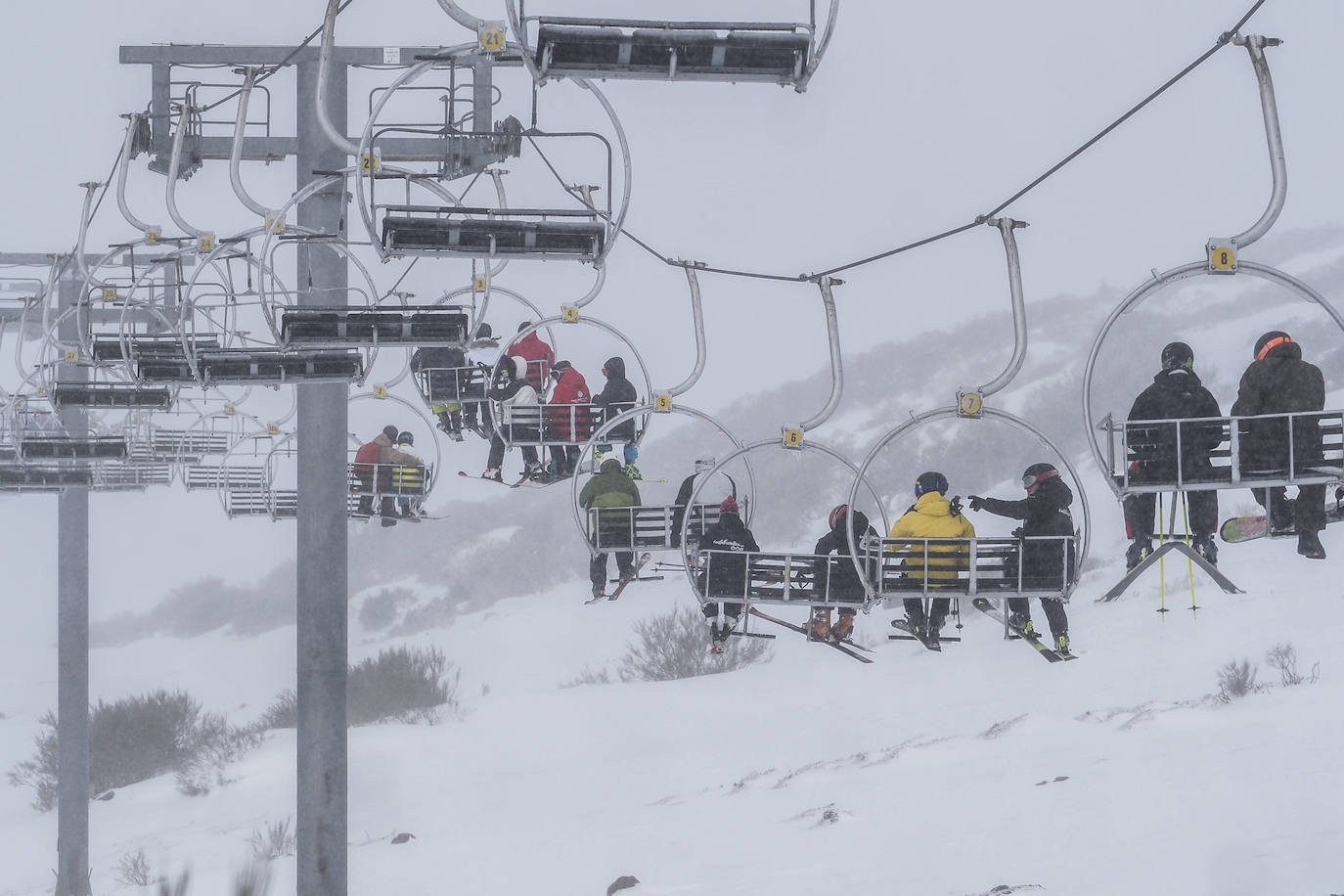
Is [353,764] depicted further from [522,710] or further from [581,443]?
[581,443]

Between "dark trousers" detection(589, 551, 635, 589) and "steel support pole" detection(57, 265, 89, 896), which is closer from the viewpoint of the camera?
"dark trousers" detection(589, 551, 635, 589)

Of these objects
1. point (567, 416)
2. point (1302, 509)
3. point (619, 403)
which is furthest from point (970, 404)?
point (567, 416)

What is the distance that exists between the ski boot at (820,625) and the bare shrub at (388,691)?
29144 mm

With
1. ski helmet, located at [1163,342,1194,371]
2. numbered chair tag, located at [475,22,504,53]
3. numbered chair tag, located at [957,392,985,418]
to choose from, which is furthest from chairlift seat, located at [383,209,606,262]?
ski helmet, located at [1163,342,1194,371]

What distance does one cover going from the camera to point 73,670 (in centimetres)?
2203

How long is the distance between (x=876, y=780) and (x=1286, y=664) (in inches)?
347

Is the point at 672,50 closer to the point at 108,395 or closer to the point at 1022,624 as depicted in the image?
the point at 1022,624

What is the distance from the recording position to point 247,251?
12156 millimetres

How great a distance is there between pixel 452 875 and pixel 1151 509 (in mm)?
15371

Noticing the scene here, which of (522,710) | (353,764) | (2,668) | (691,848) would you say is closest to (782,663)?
(522,710)

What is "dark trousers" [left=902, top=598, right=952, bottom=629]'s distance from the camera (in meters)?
11.6

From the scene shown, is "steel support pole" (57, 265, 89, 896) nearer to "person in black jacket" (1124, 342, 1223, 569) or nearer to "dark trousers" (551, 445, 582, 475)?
"dark trousers" (551, 445, 582, 475)

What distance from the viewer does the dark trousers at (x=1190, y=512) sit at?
1027 centimetres

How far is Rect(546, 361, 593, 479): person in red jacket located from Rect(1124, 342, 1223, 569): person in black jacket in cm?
507
